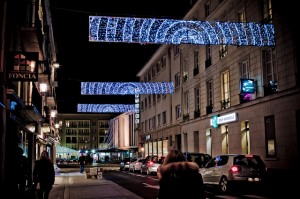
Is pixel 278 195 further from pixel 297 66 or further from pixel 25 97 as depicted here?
pixel 25 97

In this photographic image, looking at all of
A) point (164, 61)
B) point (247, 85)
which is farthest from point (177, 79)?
point (247, 85)

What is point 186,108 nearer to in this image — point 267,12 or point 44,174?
point 267,12

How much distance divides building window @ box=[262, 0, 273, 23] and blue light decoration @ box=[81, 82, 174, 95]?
12056mm

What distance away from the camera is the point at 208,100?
33188mm

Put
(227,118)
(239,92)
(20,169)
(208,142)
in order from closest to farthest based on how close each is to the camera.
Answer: (20,169) < (239,92) < (227,118) < (208,142)

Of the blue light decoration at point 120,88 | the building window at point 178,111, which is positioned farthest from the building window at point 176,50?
the blue light decoration at point 120,88

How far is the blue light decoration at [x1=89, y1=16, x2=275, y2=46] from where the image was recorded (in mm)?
18266

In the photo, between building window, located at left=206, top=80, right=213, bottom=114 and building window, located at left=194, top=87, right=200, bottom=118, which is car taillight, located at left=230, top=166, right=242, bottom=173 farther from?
building window, located at left=194, top=87, right=200, bottom=118

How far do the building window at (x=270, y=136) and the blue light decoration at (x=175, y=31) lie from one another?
15.1 feet

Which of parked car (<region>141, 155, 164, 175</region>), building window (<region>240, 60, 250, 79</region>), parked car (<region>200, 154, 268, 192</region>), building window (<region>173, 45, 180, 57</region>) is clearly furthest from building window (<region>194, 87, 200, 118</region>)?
parked car (<region>200, 154, 268, 192</region>)

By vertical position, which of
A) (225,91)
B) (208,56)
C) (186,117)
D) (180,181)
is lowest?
(180,181)

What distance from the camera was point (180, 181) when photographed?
520 centimetres

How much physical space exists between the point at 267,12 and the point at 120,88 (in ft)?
43.0

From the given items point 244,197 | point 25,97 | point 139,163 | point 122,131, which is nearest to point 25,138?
point 25,97
